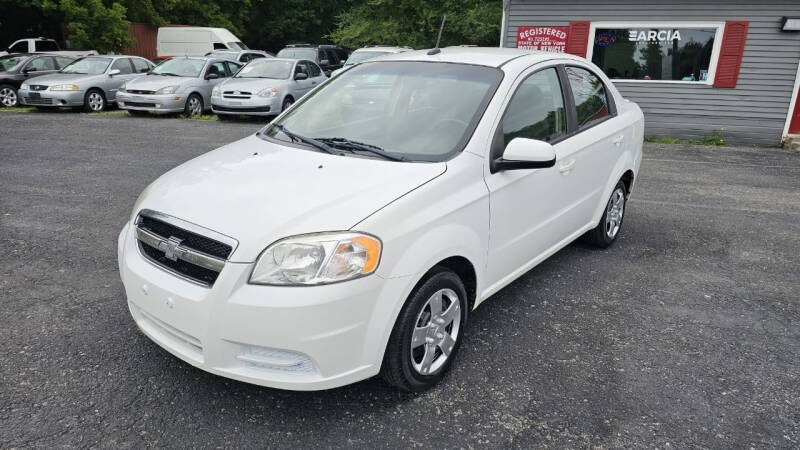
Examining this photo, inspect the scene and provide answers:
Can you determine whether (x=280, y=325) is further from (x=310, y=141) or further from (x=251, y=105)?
(x=251, y=105)

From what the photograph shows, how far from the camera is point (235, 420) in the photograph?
9.05ft

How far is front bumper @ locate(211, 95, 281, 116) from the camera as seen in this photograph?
13289 mm

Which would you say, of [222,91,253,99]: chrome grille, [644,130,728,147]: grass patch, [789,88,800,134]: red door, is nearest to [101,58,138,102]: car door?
[222,91,253,99]: chrome grille

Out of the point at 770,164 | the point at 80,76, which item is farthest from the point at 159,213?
the point at 80,76

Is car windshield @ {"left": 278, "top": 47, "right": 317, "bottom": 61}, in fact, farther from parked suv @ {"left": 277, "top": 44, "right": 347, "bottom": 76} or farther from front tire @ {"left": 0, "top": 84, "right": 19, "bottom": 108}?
front tire @ {"left": 0, "top": 84, "right": 19, "bottom": 108}

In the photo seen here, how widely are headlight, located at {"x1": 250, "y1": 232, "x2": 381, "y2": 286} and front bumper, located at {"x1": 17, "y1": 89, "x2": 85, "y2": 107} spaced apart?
14111 millimetres

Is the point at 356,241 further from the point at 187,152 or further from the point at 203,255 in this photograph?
the point at 187,152

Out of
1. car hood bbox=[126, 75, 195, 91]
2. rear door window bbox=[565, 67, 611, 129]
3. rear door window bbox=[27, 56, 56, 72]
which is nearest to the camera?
rear door window bbox=[565, 67, 611, 129]

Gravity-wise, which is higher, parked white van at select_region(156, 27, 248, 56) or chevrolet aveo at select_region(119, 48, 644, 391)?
chevrolet aveo at select_region(119, 48, 644, 391)

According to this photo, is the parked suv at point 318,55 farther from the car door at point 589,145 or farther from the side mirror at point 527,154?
the side mirror at point 527,154

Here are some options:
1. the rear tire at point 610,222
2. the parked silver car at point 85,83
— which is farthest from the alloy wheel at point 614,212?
the parked silver car at point 85,83

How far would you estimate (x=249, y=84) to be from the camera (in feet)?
44.4

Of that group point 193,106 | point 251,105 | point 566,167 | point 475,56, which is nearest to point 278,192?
point 475,56

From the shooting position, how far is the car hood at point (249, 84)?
1340 cm
